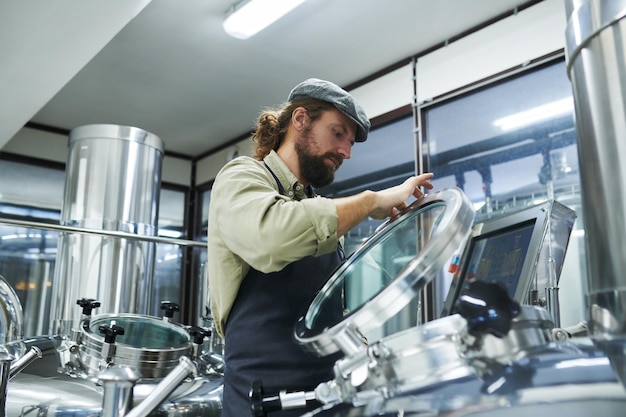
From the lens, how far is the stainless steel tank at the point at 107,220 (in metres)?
3.04

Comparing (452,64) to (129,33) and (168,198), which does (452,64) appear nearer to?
(129,33)

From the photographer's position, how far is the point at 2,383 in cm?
127

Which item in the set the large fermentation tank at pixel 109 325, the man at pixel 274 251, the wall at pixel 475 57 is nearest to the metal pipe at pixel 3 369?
the large fermentation tank at pixel 109 325

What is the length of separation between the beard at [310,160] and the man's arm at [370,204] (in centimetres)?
30

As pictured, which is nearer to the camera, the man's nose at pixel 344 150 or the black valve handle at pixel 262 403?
the black valve handle at pixel 262 403

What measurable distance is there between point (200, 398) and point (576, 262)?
5.75 ft

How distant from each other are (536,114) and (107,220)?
2349mm

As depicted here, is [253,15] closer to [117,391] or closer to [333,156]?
[333,156]

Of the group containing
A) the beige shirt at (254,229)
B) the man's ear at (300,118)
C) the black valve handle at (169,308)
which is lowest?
the black valve handle at (169,308)

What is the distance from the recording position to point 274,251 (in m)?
1.02

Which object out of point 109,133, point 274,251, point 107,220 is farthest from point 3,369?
point 109,133

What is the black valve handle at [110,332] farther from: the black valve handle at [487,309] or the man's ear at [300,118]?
the black valve handle at [487,309]

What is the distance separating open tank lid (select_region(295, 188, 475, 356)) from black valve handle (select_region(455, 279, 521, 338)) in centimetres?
7

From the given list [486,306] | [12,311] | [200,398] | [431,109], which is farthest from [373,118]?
[486,306]
